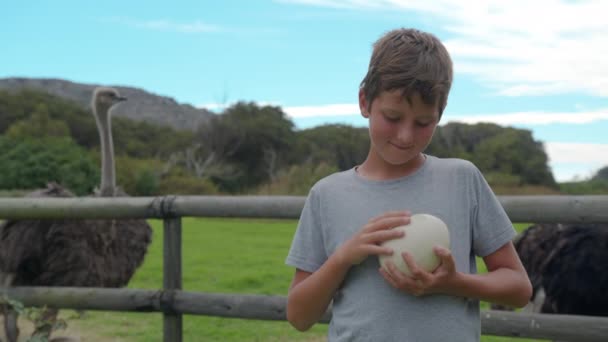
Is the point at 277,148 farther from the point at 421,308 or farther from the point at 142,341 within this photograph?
the point at 421,308

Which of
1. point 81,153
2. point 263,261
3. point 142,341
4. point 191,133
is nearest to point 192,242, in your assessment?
point 263,261

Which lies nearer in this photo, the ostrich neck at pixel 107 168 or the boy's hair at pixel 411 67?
the boy's hair at pixel 411 67

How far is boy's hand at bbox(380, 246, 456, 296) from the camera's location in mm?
1434

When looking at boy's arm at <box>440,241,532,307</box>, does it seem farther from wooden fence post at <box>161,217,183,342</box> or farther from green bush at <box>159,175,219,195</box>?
green bush at <box>159,175,219,195</box>

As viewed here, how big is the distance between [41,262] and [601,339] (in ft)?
9.30

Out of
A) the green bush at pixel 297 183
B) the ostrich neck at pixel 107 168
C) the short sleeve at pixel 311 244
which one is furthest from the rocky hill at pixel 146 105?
the short sleeve at pixel 311 244

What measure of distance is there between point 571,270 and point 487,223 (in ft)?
6.43

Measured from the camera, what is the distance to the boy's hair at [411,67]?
1505mm

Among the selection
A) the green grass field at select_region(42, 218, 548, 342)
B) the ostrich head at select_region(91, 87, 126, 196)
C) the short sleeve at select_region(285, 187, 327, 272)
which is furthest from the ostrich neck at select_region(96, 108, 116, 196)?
the short sleeve at select_region(285, 187, 327, 272)

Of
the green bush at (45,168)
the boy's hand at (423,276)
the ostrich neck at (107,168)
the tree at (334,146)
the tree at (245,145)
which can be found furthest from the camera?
the tree at (245,145)

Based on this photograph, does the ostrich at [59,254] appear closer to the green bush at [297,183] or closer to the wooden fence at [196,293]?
the wooden fence at [196,293]

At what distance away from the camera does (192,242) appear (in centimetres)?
1204

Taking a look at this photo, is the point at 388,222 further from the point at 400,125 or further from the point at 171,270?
the point at 171,270

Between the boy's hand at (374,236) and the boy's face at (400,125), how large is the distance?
0.12 m
